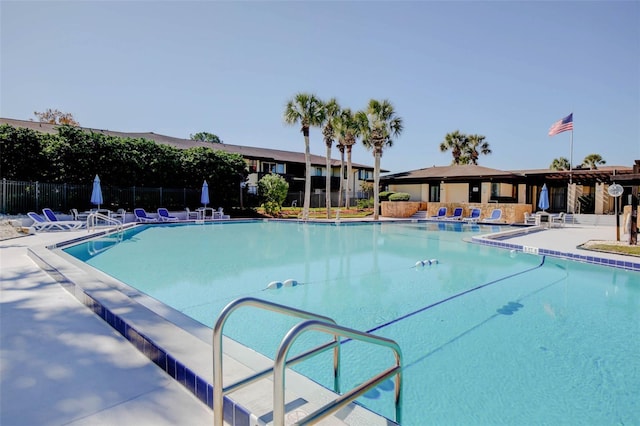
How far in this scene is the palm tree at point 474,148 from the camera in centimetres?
4034

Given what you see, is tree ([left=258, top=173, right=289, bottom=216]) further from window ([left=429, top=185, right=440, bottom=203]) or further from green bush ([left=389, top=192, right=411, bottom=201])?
window ([left=429, top=185, right=440, bottom=203])

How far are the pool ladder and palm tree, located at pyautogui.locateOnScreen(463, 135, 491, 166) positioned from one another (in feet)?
A: 140

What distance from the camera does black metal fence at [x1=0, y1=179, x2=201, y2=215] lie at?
A: 16844 millimetres

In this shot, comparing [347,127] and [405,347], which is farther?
[347,127]

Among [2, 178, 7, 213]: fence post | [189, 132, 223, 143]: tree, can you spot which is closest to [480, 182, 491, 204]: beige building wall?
[2, 178, 7, 213]: fence post

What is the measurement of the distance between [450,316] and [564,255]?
694cm

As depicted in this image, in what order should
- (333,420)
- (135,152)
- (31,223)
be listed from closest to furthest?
(333,420) → (31,223) → (135,152)

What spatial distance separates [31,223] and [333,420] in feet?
60.2

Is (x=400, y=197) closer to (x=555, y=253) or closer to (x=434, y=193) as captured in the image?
(x=434, y=193)

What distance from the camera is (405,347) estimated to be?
445 centimetres

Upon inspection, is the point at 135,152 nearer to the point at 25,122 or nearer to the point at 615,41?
the point at 25,122

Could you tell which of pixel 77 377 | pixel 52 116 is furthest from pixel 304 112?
pixel 52 116

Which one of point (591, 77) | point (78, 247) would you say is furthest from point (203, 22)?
point (591, 77)

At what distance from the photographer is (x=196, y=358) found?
2.86 metres
